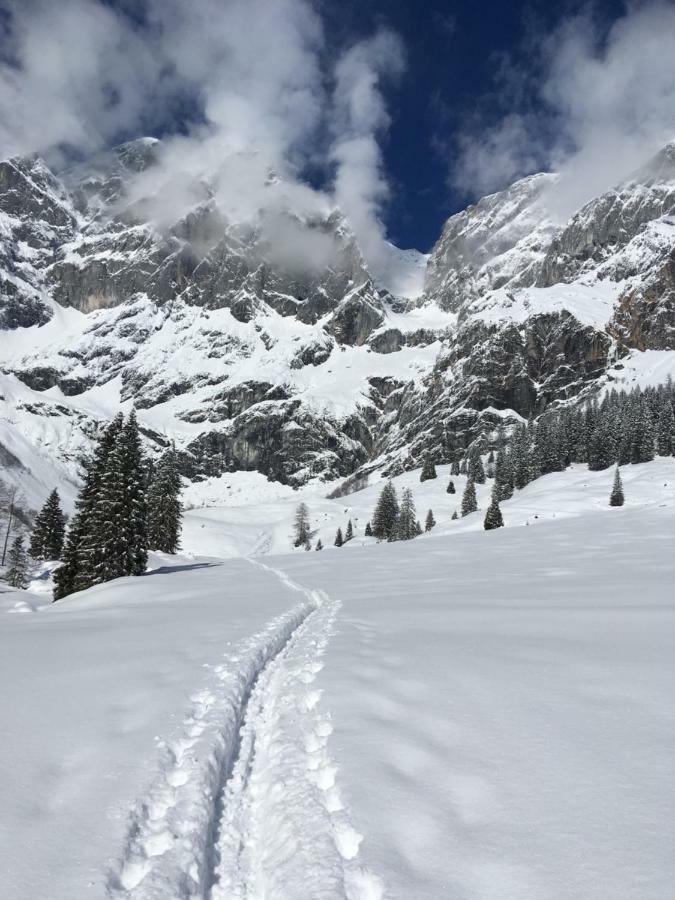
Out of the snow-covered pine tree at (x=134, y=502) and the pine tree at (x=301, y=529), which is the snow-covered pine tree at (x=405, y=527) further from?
the snow-covered pine tree at (x=134, y=502)

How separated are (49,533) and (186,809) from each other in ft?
235

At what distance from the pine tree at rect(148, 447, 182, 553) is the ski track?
1790 inches

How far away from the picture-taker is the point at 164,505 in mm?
51438

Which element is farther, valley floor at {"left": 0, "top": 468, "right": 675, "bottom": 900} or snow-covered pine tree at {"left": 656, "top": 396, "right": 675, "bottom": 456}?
snow-covered pine tree at {"left": 656, "top": 396, "right": 675, "bottom": 456}

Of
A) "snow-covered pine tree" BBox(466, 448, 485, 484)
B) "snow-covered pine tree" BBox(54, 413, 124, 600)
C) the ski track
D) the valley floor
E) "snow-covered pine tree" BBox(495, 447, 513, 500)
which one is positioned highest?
"snow-covered pine tree" BBox(466, 448, 485, 484)

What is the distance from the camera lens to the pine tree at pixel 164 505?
51112 mm

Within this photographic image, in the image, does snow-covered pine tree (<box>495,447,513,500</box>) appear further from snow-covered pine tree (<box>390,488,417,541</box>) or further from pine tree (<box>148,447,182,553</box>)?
pine tree (<box>148,447,182,553</box>)

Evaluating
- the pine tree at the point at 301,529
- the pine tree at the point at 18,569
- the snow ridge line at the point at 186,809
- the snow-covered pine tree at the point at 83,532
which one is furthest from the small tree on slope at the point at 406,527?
the snow ridge line at the point at 186,809

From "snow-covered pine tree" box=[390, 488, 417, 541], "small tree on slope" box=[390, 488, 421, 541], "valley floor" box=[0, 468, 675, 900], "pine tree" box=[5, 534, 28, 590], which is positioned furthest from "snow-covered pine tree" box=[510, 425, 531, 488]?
"valley floor" box=[0, 468, 675, 900]

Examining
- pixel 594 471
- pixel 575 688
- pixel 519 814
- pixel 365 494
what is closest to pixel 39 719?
pixel 519 814

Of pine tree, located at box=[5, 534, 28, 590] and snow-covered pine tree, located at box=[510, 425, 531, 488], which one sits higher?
snow-covered pine tree, located at box=[510, 425, 531, 488]

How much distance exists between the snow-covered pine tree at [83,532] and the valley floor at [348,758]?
20.3 meters

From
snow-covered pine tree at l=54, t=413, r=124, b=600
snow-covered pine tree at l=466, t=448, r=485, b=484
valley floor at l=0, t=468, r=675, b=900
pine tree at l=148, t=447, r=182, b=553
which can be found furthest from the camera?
snow-covered pine tree at l=466, t=448, r=485, b=484

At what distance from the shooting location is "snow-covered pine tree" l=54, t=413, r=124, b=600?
31.9 metres
